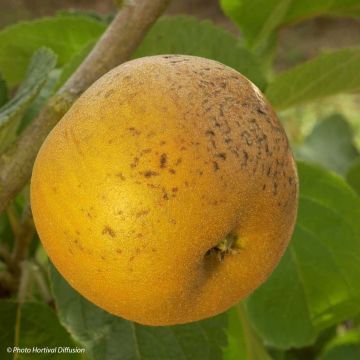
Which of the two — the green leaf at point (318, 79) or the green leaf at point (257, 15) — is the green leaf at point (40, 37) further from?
the green leaf at point (318, 79)

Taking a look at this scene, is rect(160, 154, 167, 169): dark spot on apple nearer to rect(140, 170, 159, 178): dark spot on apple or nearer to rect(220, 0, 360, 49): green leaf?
rect(140, 170, 159, 178): dark spot on apple

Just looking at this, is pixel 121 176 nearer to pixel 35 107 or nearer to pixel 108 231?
pixel 108 231

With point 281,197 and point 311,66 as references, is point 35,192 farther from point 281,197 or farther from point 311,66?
point 311,66

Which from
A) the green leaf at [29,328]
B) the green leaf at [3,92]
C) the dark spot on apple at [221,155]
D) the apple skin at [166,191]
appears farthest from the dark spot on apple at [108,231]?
the green leaf at [3,92]

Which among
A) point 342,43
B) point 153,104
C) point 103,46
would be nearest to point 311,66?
point 103,46

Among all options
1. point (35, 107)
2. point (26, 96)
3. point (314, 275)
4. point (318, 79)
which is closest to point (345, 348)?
point (314, 275)
